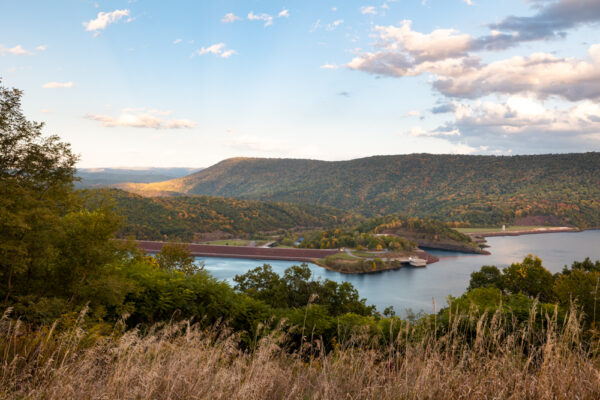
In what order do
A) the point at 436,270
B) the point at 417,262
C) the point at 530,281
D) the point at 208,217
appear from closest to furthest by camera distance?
the point at 530,281 → the point at 436,270 → the point at 417,262 → the point at 208,217

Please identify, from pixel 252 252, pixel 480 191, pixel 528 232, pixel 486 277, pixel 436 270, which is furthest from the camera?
pixel 480 191

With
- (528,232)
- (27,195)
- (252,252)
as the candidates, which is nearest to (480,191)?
(528,232)

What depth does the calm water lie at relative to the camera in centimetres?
4644

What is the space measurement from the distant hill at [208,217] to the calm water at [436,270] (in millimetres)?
20443

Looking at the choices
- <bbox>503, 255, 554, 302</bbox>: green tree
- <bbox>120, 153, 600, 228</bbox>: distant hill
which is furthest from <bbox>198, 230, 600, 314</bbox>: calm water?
<bbox>120, 153, 600, 228</bbox>: distant hill

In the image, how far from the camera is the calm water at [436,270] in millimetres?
46444

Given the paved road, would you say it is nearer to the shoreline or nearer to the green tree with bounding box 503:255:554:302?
the green tree with bounding box 503:255:554:302

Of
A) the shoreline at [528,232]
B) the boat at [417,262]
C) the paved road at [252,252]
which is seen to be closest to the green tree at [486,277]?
the boat at [417,262]

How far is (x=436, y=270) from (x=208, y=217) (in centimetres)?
6135

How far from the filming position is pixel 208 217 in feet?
335

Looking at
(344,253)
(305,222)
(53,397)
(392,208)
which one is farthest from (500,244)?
(53,397)

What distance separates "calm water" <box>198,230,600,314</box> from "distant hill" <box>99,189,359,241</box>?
20.4 meters

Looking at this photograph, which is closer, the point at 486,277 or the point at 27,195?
the point at 27,195

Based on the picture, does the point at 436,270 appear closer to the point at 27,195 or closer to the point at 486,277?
the point at 486,277
